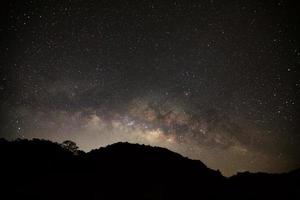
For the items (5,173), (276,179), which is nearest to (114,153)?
(5,173)

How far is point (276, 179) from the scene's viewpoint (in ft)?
122

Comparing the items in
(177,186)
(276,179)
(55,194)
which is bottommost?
(55,194)

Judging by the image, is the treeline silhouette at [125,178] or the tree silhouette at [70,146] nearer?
the treeline silhouette at [125,178]

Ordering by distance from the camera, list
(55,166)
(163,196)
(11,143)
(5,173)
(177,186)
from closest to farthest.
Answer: (163,196), (177,186), (5,173), (55,166), (11,143)

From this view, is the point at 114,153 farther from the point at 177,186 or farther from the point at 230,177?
the point at 230,177

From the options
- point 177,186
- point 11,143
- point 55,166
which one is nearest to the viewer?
point 177,186

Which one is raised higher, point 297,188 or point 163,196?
point 297,188

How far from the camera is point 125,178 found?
1308 inches

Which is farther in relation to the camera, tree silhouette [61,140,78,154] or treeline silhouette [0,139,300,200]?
tree silhouette [61,140,78,154]

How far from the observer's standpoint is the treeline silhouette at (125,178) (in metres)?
31.2

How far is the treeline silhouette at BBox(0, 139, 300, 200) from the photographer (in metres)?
31.2

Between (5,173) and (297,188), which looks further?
(5,173)

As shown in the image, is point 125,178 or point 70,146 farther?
point 70,146

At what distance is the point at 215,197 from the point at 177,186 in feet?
13.4
